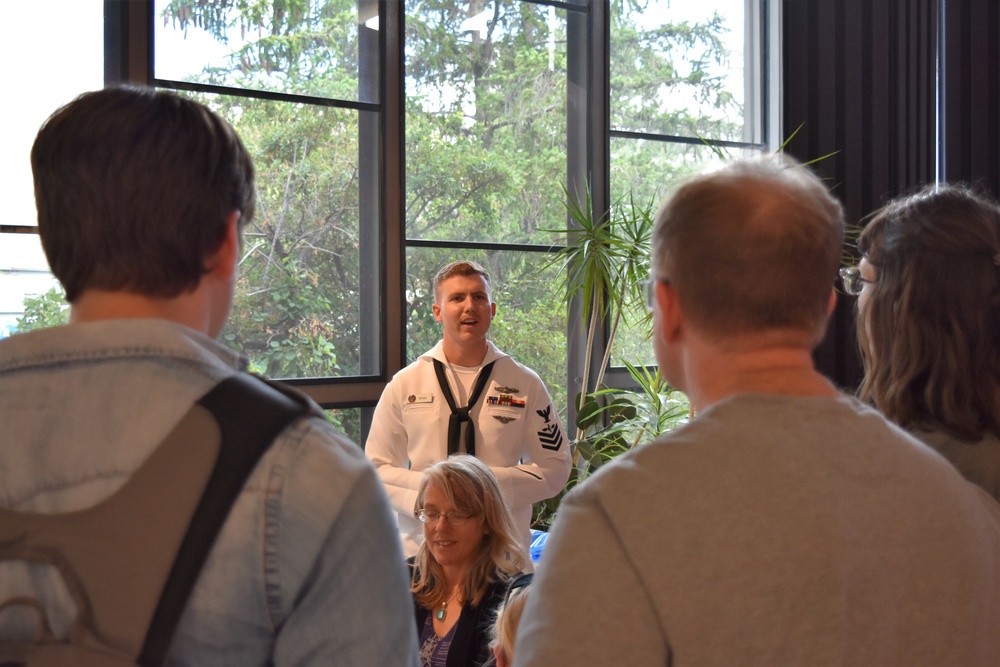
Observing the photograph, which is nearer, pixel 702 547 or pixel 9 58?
pixel 702 547

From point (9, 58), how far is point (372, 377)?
7.80ft

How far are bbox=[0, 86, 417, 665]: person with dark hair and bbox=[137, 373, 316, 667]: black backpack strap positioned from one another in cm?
1

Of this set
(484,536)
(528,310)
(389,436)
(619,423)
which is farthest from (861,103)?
(484,536)

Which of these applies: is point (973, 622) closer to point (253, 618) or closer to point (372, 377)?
point (253, 618)

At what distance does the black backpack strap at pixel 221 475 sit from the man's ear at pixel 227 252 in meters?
0.14

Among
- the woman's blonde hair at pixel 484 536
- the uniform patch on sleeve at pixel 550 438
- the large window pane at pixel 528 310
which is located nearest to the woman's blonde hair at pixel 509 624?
the woman's blonde hair at pixel 484 536

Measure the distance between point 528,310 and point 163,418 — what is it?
4.76m

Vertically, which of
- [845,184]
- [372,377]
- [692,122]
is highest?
[692,122]

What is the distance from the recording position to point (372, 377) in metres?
5.15

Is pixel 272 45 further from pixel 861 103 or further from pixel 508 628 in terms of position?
pixel 861 103

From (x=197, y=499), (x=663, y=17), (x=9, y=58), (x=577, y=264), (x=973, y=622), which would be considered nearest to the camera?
(x=197, y=499)

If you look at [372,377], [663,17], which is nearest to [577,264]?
[372,377]

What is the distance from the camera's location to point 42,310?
4.54 meters

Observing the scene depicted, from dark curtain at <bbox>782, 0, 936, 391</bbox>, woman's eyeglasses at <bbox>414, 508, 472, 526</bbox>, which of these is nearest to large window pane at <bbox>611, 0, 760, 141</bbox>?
dark curtain at <bbox>782, 0, 936, 391</bbox>
